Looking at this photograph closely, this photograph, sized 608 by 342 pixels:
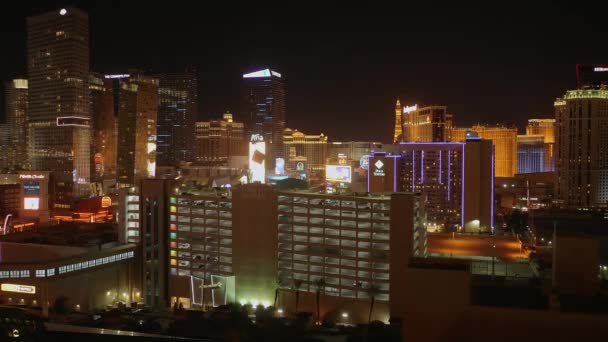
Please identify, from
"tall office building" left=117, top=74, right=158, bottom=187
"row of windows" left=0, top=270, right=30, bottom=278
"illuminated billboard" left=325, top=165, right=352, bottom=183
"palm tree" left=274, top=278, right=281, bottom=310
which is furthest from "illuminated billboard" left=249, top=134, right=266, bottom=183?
"tall office building" left=117, top=74, right=158, bottom=187

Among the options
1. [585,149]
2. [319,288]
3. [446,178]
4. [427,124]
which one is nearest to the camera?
[319,288]

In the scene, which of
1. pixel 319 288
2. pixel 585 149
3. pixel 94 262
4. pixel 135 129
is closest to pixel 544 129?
pixel 585 149

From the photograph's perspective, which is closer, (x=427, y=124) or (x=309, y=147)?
(x=427, y=124)

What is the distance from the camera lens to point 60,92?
190ft

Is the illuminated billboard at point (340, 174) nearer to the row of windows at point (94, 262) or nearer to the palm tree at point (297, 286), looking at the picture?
the row of windows at point (94, 262)

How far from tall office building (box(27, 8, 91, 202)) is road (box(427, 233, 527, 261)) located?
135ft

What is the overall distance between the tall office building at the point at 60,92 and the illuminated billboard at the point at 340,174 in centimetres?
2762

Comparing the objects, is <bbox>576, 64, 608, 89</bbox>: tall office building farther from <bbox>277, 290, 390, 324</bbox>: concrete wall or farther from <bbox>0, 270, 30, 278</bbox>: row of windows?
<bbox>0, 270, 30, 278</bbox>: row of windows

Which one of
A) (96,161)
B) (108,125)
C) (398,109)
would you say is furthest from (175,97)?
(398,109)

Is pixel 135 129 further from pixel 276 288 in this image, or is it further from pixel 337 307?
pixel 337 307

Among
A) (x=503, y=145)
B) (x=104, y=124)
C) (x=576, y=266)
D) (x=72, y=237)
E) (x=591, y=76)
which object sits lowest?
(x=72, y=237)

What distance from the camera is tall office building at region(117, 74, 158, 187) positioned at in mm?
63281

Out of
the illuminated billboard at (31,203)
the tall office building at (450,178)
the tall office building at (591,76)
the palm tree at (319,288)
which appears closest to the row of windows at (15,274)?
the palm tree at (319,288)

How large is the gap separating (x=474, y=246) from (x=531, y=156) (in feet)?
189
